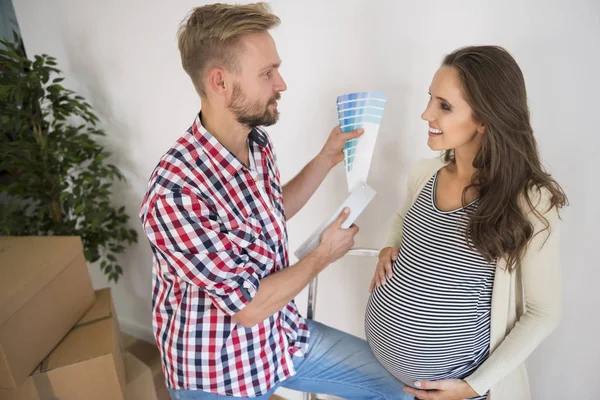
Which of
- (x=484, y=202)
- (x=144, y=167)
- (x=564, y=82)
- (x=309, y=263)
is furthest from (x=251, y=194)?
(x=144, y=167)

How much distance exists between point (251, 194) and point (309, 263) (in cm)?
24

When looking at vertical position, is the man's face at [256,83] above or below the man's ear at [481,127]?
above

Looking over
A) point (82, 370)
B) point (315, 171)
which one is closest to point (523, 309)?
point (315, 171)

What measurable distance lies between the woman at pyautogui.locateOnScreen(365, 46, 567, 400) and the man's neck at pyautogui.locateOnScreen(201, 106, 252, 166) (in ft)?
1.69

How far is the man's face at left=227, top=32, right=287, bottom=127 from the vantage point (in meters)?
1.11

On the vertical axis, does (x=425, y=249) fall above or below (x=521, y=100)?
below

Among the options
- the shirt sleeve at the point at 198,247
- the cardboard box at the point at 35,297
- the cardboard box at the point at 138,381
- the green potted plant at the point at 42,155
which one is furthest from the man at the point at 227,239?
the green potted plant at the point at 42,155

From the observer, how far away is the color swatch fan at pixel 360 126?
1196mm

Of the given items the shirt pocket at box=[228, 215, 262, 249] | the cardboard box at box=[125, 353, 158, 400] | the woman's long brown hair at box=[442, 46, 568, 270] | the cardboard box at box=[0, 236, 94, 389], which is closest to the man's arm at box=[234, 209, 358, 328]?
the shirt pocket at box=[228, 215, 262, 249]

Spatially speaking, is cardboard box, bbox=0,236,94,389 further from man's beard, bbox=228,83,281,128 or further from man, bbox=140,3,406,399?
man's beard, bbox=228,83,281,128

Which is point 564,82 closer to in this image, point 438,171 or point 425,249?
point 438,171

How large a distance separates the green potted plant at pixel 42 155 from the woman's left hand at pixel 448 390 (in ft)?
5.55

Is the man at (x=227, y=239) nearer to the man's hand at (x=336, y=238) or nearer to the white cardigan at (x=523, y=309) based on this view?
the man's hand at (x=336, y=238)

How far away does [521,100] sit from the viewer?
3.06ft
